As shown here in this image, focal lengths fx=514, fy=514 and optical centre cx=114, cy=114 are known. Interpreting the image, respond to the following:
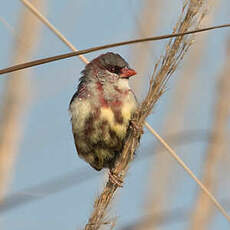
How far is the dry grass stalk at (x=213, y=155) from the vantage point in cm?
273

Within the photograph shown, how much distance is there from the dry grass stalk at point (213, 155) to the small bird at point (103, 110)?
49 cm

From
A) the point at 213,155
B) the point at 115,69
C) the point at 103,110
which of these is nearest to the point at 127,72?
the point at 115,69

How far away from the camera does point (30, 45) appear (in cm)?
290

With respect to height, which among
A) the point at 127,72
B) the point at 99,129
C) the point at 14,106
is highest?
the point at 14,106

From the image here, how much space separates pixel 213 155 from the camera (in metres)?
2.75

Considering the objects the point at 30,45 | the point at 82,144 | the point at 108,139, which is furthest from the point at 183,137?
the point at 30,45

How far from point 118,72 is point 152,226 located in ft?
3.16

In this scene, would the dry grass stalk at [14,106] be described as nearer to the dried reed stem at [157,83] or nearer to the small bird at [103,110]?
the small bird at [103,110]

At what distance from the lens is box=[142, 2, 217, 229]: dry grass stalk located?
341 cm

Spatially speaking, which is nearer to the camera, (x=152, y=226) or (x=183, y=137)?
(x=183, y=137)

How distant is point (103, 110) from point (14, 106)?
618mm

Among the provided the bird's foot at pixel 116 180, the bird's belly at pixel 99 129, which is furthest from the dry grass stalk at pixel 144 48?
the bird's foot at pixel 116 180

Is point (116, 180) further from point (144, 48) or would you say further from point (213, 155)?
point (144, 48)

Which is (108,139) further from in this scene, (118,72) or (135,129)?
(135,129)
